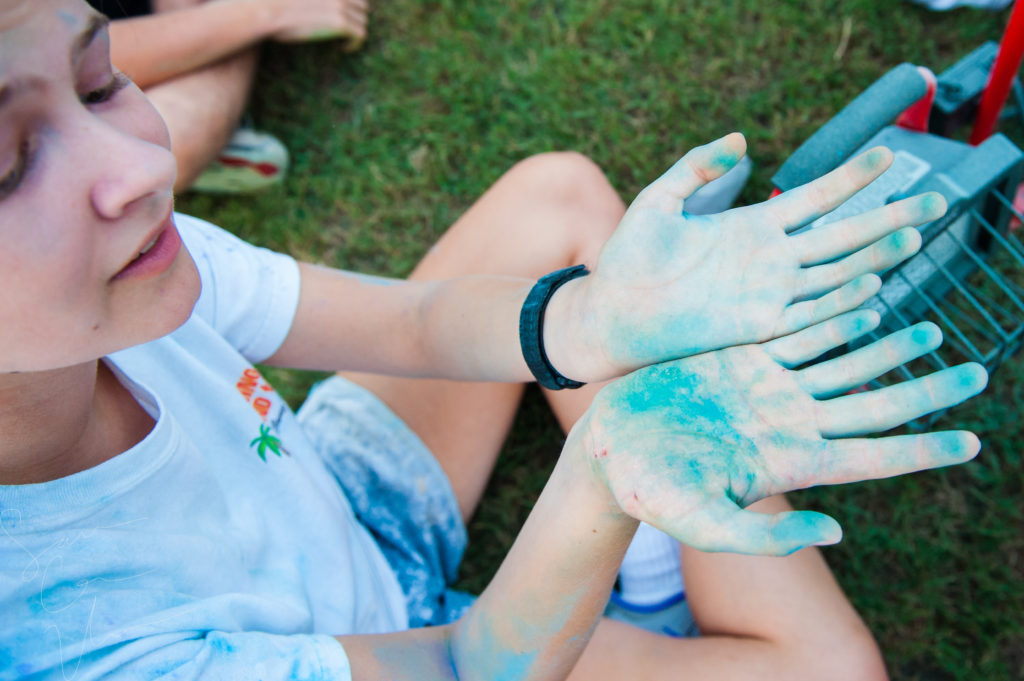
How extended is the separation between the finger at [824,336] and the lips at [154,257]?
2.20ft

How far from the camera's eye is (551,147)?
2.10 meters

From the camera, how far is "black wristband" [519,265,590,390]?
1061mm

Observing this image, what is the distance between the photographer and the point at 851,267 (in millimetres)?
889

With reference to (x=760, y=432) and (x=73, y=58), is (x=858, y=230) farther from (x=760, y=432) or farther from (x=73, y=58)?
(x=73, y=58)

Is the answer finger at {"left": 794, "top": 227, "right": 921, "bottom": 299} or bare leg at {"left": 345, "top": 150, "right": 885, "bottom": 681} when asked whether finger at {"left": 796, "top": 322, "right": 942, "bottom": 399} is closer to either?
finger at {"left": 794, "top": 227, "right": 921, "bottom": 299}

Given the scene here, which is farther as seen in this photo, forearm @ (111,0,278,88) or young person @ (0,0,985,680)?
forearm @ (111,0,278,88)

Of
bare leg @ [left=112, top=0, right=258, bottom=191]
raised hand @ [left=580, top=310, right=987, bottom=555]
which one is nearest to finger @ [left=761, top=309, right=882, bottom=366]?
raised hand @ [left=580, top=310, right=987, bottom=555]

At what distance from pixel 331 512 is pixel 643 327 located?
58cm

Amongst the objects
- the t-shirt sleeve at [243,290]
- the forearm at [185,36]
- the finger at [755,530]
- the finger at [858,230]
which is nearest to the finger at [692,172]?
the finger at [858,230]

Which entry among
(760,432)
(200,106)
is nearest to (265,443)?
(760,432)

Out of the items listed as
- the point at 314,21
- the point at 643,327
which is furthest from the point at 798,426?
the point at 314,21

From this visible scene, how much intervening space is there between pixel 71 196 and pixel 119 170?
48 millimetres

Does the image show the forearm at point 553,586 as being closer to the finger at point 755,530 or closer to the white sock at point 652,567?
the finger at point 755,530

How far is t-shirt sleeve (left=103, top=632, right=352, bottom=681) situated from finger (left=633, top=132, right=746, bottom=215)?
2.19 ft
